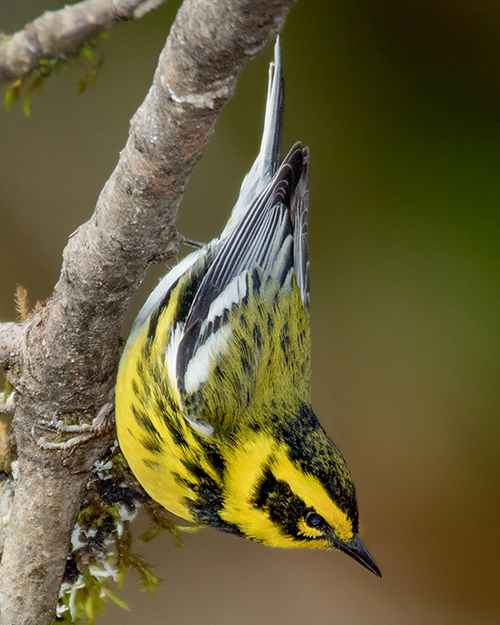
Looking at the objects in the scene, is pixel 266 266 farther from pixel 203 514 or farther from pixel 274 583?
pixel 274 583

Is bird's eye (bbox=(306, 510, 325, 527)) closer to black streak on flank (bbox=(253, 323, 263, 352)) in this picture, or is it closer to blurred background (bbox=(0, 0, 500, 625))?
black streak on flank (bbox=(253, 323, 263, 352))

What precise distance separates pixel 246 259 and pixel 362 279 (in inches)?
33.7

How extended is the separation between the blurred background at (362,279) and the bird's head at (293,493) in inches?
38.1

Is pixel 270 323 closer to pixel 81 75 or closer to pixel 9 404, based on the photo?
pixel 9 404

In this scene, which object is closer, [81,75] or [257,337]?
[81,75]

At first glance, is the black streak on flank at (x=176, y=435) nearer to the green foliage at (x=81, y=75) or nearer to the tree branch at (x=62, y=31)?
the green foliage at (x=81, y=75)

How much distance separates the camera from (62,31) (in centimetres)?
60

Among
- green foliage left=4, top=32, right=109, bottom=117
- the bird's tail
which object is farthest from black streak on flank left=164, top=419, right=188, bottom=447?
green foliage left=4, top=32, right=109, bottom=117

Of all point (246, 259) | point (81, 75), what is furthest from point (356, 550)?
point (81, 75)

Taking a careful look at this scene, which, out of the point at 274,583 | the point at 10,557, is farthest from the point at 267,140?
the point at 274,583

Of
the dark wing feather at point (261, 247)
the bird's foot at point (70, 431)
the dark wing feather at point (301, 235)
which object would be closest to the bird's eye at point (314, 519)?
the dark wing feather at point (261, 247)

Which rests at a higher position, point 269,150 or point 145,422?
point 269,150

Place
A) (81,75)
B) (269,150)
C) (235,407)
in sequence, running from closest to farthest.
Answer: (81,75) < (235,407) < (269,150)

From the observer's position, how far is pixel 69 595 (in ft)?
5.49
